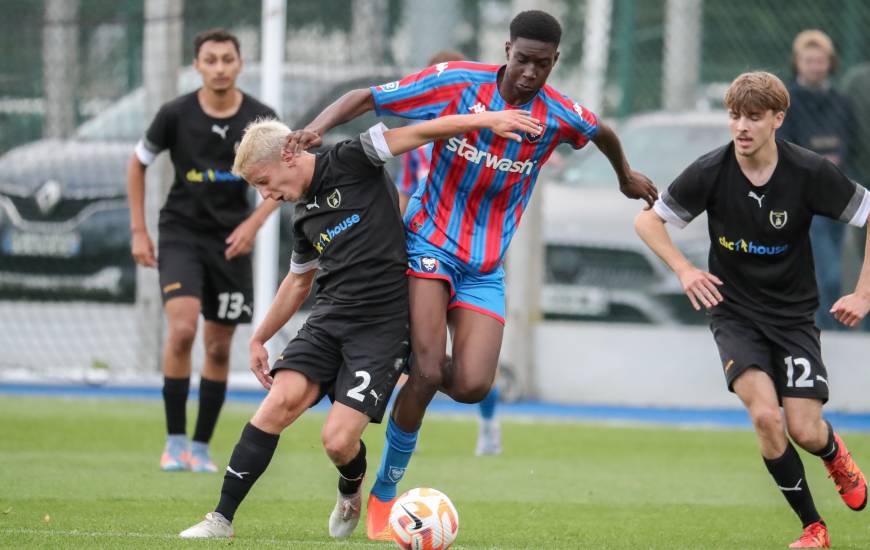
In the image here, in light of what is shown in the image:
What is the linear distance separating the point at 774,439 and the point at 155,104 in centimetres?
770

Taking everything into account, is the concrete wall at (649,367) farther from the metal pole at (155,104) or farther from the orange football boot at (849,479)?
the orange football boot at (849,479)

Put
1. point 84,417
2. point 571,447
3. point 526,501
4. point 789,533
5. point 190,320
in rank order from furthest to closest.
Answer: point 84,417, point 571,447, point 190,320, point 526,501, point 789,533

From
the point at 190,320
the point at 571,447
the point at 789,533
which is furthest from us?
the point at 571,447

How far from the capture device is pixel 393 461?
6395 mm

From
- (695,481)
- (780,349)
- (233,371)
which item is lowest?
(233,371)

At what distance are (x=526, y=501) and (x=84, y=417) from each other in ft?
14.5

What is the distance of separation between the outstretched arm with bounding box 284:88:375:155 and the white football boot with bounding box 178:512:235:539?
1481 millimetres

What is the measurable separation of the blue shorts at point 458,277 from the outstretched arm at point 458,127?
0.64 metres

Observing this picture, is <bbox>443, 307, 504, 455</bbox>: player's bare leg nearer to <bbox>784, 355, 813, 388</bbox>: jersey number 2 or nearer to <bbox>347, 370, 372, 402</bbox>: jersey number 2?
<bbox>347, 370, 372, 402</bbox>: jersey number 2

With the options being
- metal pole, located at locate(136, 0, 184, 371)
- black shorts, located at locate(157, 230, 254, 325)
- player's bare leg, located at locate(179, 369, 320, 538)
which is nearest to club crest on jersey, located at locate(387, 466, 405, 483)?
player's bare leg, located at locate(179, 369, 320, 538)

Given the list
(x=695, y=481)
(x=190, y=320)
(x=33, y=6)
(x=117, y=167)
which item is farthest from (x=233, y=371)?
(x=695, y=481)

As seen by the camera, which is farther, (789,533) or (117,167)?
(117,167)

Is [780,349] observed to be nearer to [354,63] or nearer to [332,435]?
[332,435]

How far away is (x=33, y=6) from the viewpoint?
13258 mm
